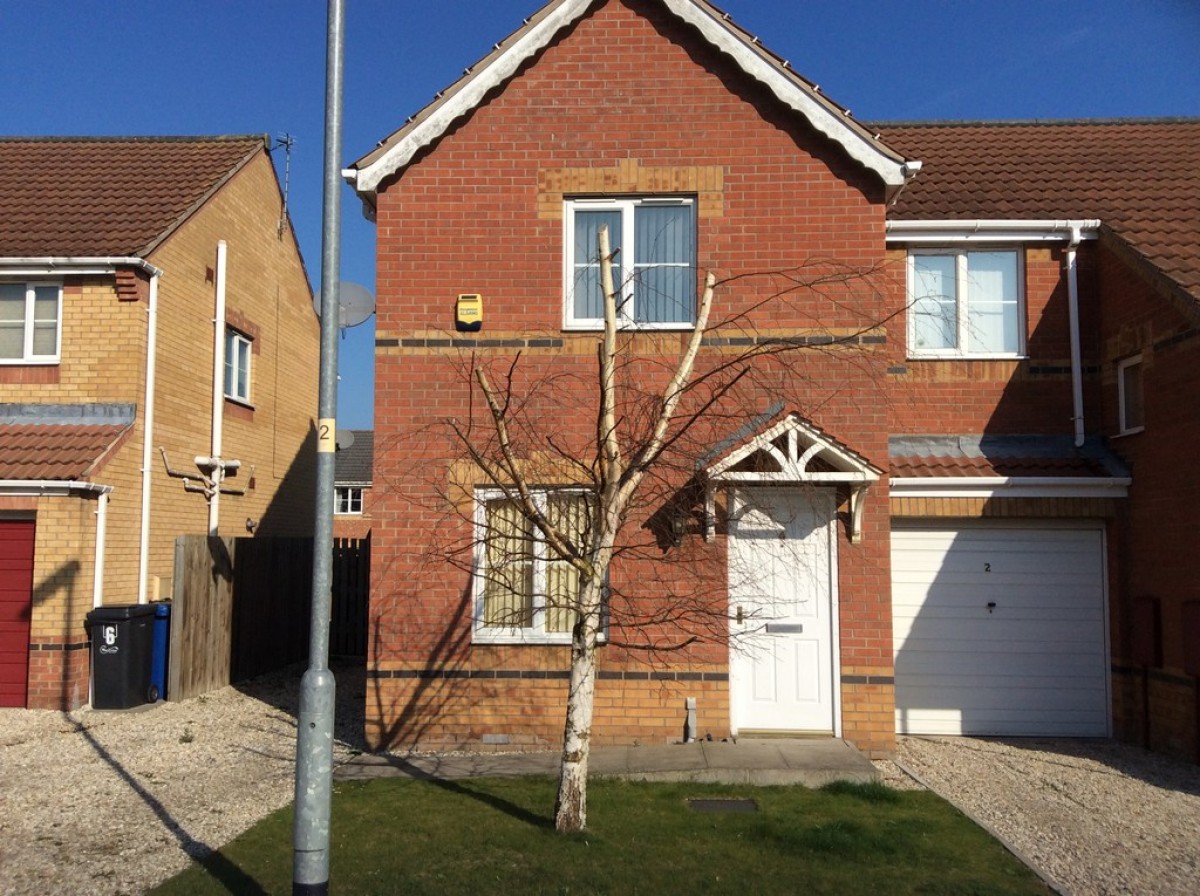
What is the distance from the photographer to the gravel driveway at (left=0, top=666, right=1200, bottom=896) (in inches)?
261

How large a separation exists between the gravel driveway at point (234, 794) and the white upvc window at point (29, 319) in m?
4.54

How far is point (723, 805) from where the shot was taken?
7742 millimetres

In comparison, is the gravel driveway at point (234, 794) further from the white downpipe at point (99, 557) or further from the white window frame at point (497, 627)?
the white window frame at point (497, 627)

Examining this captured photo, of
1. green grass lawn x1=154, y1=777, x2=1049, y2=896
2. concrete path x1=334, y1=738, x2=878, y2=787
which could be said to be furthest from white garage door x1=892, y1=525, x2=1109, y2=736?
green grass lawn x1=154, y1=777, x2=1049, y2=896

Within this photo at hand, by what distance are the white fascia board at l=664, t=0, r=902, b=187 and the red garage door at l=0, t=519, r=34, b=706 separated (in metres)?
9.20

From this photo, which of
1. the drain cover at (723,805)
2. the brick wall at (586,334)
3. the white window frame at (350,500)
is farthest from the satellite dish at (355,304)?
the white window frame at (350,500)

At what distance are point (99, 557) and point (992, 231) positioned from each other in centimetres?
1083

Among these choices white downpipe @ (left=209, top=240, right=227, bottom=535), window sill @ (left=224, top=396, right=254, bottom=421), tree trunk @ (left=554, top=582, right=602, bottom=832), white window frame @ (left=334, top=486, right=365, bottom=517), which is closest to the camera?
tree trunk @ (left=554, top=582, right=602, bottom=832)

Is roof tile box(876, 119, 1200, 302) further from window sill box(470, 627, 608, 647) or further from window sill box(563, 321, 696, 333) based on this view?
window sill box(470, 627, 608, 647)

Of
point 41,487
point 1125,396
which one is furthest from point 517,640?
point 1125,396

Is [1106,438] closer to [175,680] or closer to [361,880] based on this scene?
[361,880]

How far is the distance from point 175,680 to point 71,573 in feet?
5.76

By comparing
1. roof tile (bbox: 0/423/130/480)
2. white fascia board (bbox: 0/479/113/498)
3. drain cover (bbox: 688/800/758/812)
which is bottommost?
drain cover (bbox: 688/800/758/812)

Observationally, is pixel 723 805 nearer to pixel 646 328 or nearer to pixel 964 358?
pixel 646 328
